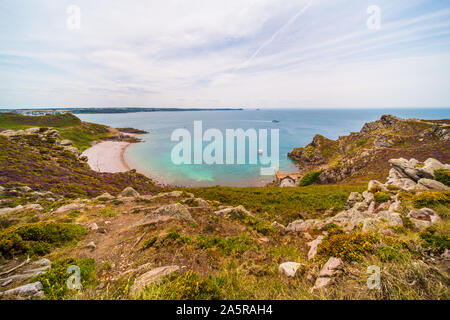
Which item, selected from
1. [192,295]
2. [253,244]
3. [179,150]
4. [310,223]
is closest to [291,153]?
[179,150]

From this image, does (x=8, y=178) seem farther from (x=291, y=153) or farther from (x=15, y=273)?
(x=291, y=153)

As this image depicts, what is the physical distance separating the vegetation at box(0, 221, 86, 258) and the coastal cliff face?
4172cm

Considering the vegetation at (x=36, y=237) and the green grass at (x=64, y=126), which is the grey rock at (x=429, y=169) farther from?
the green grass at (x=64, y=126)

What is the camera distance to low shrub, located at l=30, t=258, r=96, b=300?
14.5 ft

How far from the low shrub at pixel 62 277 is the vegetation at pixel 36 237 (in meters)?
1.82

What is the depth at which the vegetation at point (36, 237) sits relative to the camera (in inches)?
238

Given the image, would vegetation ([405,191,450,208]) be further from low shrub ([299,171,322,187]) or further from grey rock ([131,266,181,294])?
low shrub ([299,171,322,187])

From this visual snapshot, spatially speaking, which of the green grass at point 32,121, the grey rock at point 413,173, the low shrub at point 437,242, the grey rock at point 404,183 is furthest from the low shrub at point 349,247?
the green grass at point 32,121

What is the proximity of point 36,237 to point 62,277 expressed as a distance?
375 cm

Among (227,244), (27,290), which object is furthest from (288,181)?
(27,290)

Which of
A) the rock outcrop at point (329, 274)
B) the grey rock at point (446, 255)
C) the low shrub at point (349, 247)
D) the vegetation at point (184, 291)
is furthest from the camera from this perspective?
the low shrub at point (349, 247)

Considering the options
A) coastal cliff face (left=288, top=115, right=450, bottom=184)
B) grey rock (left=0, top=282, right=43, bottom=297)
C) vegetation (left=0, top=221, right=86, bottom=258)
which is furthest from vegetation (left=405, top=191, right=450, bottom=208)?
coastal cliff face (left=288, top=115, right=450, bottom=184)

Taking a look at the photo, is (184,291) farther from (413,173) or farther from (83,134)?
(83,134)
